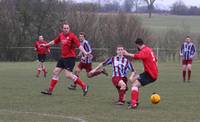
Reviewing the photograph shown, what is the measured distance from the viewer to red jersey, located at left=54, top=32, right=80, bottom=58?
1656cm

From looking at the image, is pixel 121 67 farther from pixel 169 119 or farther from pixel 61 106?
pixel 169 119

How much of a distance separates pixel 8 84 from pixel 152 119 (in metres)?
10.4

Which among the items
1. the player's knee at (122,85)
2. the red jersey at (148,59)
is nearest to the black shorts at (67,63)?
the player's knee at (122,85)

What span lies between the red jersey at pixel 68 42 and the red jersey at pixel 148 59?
2983 mm

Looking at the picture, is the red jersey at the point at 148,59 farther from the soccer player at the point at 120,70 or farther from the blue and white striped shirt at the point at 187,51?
the blue and white striped shirt at the point at 187,51

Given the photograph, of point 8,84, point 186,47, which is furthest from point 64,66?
point 186,47

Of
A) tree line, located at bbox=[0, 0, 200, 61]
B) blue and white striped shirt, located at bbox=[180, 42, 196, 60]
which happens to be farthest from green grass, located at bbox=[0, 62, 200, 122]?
tree line, located at bbox=[0, 0, 200, 61]

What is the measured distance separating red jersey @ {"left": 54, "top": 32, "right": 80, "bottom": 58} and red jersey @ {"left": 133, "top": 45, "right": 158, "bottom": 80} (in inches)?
117

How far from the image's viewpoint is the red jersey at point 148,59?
45.4 feet

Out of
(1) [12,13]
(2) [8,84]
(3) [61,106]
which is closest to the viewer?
(3) [61,106]

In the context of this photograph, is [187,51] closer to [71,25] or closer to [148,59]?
[148,59]

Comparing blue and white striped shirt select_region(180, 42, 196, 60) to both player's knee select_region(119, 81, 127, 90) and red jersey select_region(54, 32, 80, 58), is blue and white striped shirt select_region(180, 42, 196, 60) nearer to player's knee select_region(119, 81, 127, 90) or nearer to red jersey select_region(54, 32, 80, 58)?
red jersey select_region(54, 32, 80, 58)

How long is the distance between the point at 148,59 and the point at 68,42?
11.1 feet

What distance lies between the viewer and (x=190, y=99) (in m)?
16.5
